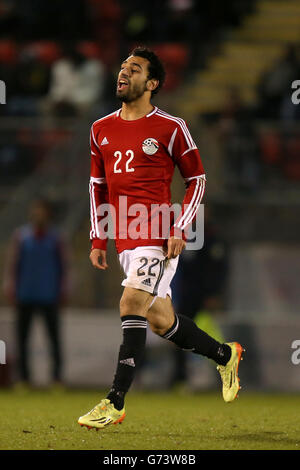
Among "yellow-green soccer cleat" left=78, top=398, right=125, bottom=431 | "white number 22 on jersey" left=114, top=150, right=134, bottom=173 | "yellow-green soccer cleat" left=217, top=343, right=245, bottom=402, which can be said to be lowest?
"yellow-green soccer cleat" left=78, top=398, right=125, bottom=431

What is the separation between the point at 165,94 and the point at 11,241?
173 inches

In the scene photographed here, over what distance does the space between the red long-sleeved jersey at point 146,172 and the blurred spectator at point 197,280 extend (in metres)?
4.60

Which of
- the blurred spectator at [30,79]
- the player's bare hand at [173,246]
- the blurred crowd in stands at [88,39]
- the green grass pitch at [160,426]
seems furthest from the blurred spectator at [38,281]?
the player's bare hand at [173,246]

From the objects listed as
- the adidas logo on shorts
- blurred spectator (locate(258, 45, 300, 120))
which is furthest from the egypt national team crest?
blurred spectator (locate(258, 45, 300, 120))

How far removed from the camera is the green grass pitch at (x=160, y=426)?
6.14 meters

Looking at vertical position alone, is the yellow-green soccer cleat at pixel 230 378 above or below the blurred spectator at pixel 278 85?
below

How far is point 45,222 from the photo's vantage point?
38.8 feet

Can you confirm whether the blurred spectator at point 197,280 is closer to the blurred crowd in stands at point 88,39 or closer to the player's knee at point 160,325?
the blurred crowd in stands at point 88,39

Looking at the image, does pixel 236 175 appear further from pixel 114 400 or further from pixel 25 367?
pixel 114 400

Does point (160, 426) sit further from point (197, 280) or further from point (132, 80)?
point (197, 280)

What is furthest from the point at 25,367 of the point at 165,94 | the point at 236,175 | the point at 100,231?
the point at 165,94

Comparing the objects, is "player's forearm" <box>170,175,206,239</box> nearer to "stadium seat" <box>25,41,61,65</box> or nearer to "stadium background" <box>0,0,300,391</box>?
"stadium background" <box>0,0,300,391</box>

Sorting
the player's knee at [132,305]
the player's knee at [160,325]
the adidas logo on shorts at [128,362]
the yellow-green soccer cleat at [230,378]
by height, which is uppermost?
the player's knee at [132,305]

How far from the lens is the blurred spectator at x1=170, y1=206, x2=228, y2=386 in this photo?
11.6m
